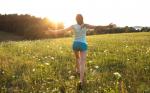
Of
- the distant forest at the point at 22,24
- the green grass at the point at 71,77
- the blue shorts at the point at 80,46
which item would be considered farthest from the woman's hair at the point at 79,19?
the distant forest at the point at 22,24

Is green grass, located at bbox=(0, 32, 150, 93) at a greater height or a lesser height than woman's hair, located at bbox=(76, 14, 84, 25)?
lesser

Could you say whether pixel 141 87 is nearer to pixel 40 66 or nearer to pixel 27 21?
pixel 40 66

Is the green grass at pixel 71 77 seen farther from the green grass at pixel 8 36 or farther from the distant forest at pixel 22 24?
the distant forest at pixel 22 24

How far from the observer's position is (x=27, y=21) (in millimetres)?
80250

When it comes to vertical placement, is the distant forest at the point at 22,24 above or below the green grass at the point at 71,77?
above

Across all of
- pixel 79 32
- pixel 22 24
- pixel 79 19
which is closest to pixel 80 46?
pixel 79 32

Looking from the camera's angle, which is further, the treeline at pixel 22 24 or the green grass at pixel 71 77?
the treeline at pixel 22 24

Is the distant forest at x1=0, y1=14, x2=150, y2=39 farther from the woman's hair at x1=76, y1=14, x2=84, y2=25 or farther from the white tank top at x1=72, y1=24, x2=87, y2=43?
the woman's hair at x1=76, y1=14, x2=84, y2=25

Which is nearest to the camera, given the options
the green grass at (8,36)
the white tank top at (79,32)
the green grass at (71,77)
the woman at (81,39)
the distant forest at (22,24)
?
the green grass at (71,77)

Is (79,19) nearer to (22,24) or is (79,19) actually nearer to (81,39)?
(81,39)

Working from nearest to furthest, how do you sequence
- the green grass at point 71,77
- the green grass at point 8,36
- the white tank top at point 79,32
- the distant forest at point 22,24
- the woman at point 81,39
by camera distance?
the green grass at point 71,77
the woman at point 81,39
the white tank top at point 79,32
the green grass at point 8,36
the distant forest at point 22,24

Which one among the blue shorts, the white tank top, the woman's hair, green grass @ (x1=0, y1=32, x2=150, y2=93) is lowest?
green grass @ (x1=0, y1=32, x2=150, y2=93)

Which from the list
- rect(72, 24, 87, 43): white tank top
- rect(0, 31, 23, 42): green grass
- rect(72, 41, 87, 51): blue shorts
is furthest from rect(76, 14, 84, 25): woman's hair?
rect(0, 31, 23, 42): green grass

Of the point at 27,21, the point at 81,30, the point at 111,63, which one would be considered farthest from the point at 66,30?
the point at 27,21
